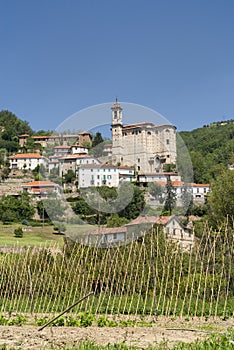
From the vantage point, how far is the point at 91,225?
7.81 m

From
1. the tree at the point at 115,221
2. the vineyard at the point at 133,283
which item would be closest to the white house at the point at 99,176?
the tree at the point at 115,221

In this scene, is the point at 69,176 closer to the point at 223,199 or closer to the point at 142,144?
the point at 142,144

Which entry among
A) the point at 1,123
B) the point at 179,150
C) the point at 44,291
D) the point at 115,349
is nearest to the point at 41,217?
the point at 44,291

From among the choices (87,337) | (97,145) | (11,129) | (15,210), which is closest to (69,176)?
(97,145)

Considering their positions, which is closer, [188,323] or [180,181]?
[188,323]

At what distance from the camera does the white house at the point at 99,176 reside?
744 centimetres

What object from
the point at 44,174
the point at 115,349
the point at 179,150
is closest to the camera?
the point at 115,349

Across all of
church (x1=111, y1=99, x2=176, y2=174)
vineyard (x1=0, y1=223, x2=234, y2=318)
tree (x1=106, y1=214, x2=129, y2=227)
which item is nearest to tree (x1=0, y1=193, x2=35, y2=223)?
vineyard (x1=0, y1=223, x2=234, y2=318)

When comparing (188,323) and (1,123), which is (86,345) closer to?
(188,323)

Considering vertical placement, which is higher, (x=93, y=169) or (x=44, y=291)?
(x=93, y=169)

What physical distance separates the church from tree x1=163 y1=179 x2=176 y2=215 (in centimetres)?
39

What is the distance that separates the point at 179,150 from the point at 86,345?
405 cm

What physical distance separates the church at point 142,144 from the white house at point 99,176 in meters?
0.33

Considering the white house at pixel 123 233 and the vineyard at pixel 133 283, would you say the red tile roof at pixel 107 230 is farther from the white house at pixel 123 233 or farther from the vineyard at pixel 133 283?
the vineyard at pixel 133 283
